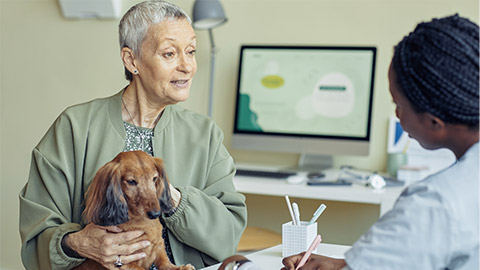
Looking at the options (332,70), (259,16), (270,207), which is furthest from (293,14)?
(270,207)

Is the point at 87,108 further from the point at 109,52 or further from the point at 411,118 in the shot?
the point at 109,52

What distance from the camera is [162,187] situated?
1.14 metres

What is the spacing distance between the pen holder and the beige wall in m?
1.62

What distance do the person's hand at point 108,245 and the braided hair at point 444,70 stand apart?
24.3 inches

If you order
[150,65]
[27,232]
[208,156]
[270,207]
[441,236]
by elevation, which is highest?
[150,65]

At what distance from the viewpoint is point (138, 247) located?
3.68ft

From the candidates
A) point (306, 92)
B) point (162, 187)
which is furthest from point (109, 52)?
point (162, 187)

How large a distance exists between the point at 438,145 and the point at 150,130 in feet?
2.59

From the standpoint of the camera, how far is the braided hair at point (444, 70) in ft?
2.66

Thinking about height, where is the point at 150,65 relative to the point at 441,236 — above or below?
above

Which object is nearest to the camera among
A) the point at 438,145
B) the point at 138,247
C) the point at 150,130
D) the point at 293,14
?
the point at 438,145

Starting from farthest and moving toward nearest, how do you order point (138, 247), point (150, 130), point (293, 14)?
point (293, 14) → point (150, 130) → point (138, 247)

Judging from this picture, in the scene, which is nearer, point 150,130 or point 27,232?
point 27,232

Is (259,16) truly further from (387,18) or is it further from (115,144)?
(115,144)
